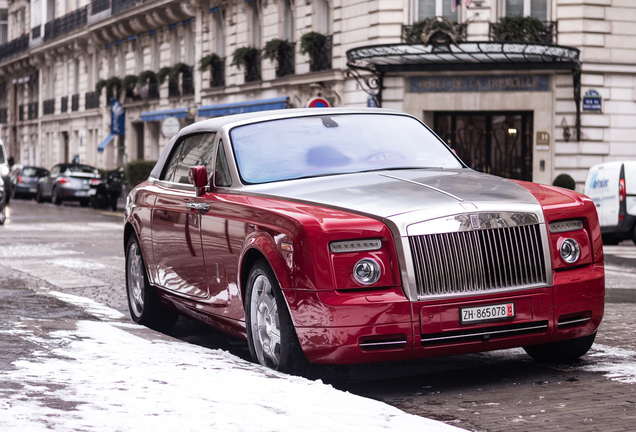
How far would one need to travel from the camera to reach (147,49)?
44.6m

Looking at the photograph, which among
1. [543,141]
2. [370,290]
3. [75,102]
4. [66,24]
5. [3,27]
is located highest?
[3,27]

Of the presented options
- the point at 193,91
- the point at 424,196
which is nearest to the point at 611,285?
the point at 424,196

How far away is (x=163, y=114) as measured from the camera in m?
41.0

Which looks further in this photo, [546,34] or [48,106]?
[48,106]

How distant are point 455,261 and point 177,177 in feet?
9.80

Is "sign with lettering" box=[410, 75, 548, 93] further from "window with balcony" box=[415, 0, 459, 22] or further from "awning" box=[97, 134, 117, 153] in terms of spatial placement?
"awning" box=[97, 134, 117, 153]

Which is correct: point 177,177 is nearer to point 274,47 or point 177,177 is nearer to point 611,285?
point 611,285

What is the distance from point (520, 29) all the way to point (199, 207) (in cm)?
2061

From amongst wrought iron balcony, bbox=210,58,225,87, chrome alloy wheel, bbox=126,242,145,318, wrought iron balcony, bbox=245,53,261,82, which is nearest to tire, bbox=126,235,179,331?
chrome alloy wheel, bbox=126,242,145,318

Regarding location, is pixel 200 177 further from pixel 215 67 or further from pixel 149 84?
pixel 149 84

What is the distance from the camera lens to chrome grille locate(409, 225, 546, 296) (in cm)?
563

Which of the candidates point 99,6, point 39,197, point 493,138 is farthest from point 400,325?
point 99,6

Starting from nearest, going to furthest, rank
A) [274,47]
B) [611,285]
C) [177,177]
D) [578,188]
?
[177,177]
[611,285]
[578,188]
[274,47]

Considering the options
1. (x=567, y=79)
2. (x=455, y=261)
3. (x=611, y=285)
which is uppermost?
(x=567, y=79)
